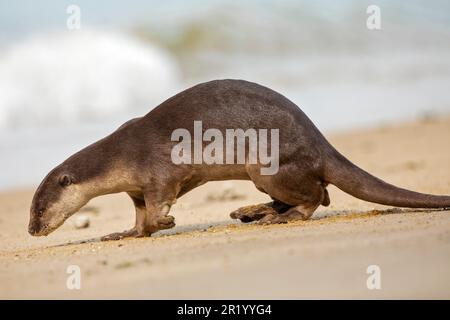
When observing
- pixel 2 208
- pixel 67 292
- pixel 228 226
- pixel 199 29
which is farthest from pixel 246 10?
pixel 67 292

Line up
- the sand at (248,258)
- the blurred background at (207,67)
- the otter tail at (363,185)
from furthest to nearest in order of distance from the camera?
1. the blurred background at (207,67)
2. the otter tail at (363,185)
3. the sand at (248,258)

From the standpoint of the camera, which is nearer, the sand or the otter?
the sand

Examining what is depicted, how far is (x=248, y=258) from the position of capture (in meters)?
6.54

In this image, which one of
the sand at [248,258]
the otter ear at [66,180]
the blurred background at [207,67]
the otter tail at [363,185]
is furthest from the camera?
the blurred background at [207,67]

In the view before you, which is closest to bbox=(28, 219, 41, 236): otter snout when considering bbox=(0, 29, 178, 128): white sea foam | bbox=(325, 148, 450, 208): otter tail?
bbox=(325, 148, 450, 208): otter tail

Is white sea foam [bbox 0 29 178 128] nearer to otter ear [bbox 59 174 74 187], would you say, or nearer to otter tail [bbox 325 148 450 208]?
otter ear [bbox 59 174 74 187]

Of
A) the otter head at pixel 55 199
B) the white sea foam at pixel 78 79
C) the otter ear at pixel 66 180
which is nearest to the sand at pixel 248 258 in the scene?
the otter head at pixel 55 199

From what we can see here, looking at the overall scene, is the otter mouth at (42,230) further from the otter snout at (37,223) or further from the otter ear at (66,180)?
the otter ear at (66,180)

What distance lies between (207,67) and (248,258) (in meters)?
26.7

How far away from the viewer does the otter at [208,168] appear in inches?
339

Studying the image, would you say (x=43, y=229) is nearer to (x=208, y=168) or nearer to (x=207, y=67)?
(x=208, y=168)

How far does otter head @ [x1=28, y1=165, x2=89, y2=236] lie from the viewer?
9062 mm

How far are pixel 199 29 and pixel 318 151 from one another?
31207 millimetres

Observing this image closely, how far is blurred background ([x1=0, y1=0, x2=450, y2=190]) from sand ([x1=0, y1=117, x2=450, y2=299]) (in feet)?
23.3
